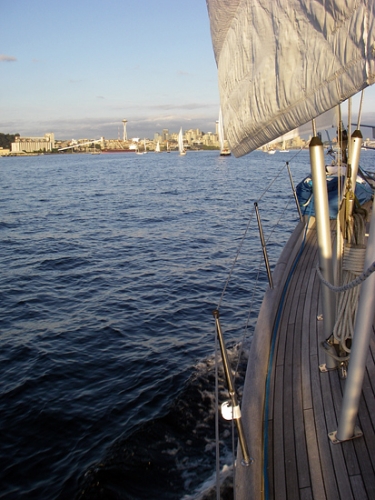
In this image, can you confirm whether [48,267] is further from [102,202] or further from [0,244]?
[102,202]

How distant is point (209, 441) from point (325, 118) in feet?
13.3

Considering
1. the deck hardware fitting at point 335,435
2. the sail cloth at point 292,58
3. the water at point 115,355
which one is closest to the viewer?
the sail cloth at point 292,58

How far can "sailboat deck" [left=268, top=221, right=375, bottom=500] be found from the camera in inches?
103

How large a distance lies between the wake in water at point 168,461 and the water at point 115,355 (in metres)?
0.01

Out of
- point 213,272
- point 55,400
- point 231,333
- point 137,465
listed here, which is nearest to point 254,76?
point 137,465

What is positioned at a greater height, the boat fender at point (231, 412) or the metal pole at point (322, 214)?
the metal pole at point (322, 214)

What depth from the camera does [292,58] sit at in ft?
4.82

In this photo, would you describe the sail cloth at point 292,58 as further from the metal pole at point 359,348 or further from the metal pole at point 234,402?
the metal pole at point 234,402

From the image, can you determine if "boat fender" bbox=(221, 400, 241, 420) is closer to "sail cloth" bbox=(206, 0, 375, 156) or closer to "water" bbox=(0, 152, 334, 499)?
"sail cloth" bbox=(206, 0, 375, 156)

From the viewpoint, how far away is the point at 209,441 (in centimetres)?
570

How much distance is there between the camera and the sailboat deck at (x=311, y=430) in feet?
8.61

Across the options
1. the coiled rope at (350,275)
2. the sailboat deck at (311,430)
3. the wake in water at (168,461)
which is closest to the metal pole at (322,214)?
the coiled rope at (350,275)

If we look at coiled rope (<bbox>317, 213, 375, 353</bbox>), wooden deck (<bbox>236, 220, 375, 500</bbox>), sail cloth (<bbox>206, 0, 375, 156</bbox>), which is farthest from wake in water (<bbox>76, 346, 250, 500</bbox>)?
sail cloth (<bbox>206, 0, 375, 156</bbox>)

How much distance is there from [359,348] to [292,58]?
1.59 metres
